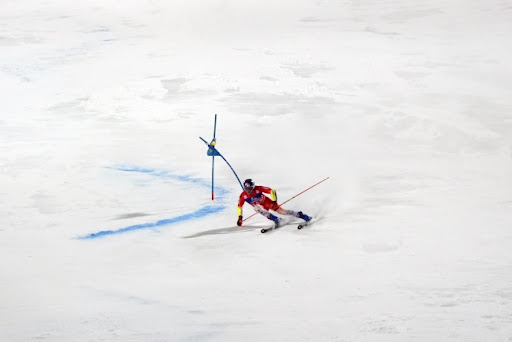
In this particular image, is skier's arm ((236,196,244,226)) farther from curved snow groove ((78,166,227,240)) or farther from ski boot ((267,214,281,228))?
curved snow groove ((78,166,227,240))

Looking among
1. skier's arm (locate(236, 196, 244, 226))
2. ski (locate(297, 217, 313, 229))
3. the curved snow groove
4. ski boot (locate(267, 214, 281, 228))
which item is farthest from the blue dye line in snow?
ski (locate(297, 217, 313, 229))

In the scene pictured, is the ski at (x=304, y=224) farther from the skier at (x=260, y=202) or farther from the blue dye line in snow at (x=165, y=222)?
the blue dye line in snow at (x=165, y=222)

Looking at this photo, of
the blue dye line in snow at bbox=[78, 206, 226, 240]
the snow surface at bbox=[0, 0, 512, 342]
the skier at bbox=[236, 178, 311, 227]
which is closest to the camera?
the snow surface at bbox=[0, 0, 512, 342]

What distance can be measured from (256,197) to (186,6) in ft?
71.0

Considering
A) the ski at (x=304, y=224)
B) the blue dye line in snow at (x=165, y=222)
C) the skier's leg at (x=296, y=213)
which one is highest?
the skier's leg at (x=296, y=213)

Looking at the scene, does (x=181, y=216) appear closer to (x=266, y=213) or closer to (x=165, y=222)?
(x=165, y=222)

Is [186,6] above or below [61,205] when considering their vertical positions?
above

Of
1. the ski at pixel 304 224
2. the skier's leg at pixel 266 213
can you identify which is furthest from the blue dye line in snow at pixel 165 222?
the ski at pixel 304 224

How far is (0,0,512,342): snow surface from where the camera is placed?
8.57 meters

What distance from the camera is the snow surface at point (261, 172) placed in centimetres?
857

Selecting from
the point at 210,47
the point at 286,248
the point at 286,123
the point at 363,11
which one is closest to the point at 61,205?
the point at 286,248

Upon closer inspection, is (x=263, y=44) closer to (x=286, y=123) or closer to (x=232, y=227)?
(x=286, y=123)

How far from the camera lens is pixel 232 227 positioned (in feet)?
37.5

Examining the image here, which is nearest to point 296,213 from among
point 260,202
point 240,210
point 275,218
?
point 275,218
